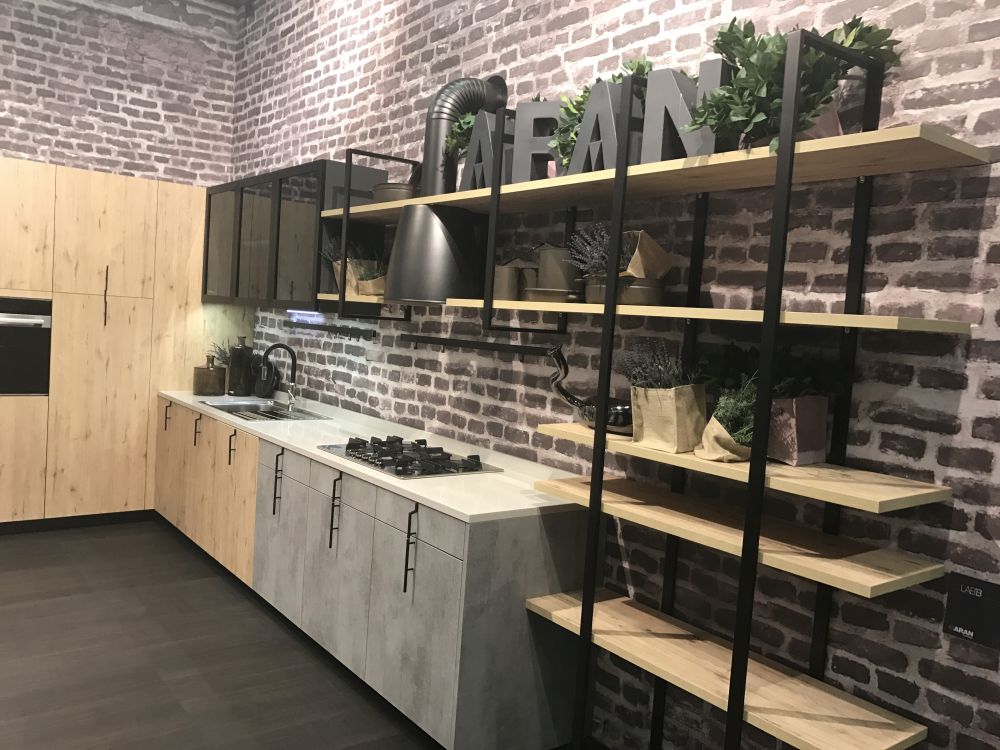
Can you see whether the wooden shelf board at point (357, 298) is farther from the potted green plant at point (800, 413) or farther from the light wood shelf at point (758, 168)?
the potted green plant at point (800, 413)

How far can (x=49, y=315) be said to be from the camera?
487 centimetres

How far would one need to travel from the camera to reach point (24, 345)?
4812 millimetres

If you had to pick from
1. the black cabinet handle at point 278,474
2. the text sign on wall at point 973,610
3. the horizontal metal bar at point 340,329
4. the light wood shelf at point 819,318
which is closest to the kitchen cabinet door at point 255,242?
the horizontal metal bar at point 340,329

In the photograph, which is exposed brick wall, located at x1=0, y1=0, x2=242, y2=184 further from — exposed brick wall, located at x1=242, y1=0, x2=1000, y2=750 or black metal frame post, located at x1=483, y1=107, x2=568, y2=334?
black metal frame post, located at x1=483, y1=107, x2=568, y2=334

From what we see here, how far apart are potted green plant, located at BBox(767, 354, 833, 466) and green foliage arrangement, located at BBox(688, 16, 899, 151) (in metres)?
0.61

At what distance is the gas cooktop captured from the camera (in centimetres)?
307

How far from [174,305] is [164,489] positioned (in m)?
1.20

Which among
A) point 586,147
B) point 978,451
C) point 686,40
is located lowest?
point 978,451

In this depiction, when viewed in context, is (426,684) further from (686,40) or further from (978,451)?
(686,40)

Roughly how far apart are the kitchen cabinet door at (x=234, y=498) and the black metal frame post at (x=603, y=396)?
7.01 ft

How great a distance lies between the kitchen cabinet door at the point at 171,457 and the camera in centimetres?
484

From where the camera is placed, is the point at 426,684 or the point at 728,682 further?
the point at 426,684

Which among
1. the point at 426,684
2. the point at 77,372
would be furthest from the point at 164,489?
the point at 426,684

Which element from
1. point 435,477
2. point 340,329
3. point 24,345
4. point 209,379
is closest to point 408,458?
point 435,477
